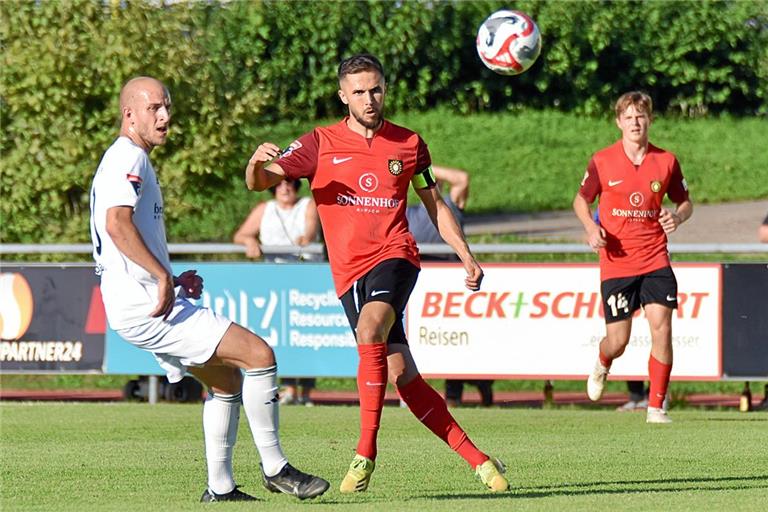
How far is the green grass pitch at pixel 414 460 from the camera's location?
7535 millimetres

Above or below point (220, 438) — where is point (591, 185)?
above

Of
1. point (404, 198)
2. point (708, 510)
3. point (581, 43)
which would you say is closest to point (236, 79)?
point (404, 198)

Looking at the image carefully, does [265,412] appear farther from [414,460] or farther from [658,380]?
[658,380]

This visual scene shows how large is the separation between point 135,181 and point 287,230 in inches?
351

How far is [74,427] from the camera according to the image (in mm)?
12227

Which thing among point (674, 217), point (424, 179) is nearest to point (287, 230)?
point (674, 217)

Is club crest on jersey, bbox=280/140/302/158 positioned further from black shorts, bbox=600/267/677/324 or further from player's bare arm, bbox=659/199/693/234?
black shorts, bbox=600/267/677/324

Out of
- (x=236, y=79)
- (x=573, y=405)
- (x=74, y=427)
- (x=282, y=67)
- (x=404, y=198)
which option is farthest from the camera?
(x=282, y=67)

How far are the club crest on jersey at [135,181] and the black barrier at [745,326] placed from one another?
8501 mm

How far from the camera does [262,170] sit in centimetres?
798

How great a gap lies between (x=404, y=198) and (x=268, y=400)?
1525 millimetres

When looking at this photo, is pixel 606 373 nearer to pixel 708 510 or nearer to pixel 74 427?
pixel 74 427

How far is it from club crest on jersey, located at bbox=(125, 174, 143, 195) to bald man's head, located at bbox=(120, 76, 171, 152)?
0.24 meters

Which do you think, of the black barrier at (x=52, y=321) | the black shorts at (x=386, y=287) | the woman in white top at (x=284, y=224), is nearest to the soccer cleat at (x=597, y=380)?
the woman in white top at (x=284, y=224)
